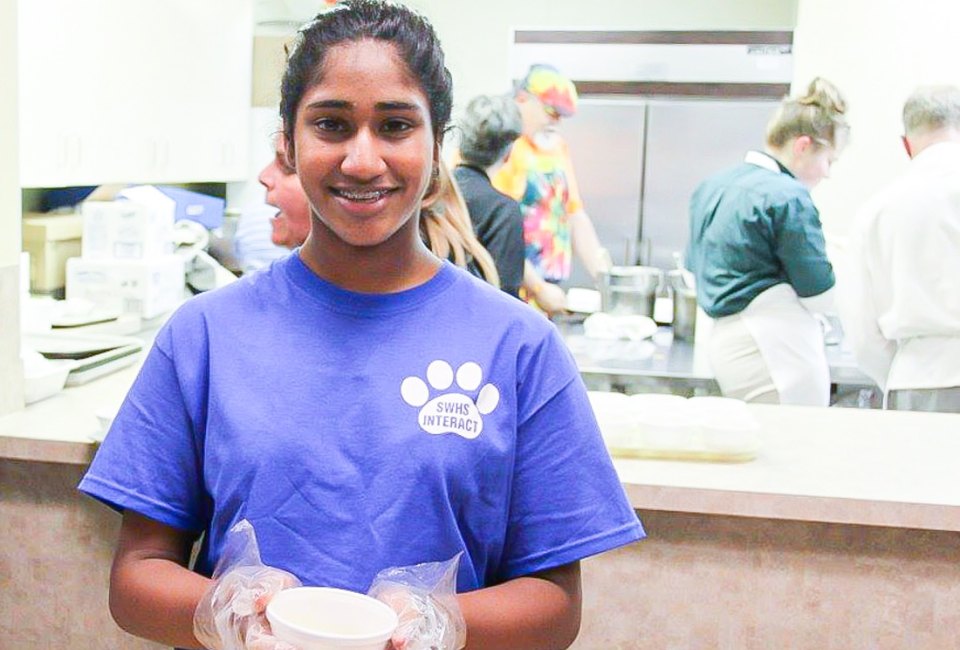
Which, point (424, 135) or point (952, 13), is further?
point (952, 13)

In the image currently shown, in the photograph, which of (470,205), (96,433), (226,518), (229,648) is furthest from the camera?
(470,205)

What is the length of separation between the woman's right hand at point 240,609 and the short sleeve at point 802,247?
2.22 meters

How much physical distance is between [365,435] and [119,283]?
248 centimetres

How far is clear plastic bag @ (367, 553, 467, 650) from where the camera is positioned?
0.91 metres

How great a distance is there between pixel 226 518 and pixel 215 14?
3865 millimetres

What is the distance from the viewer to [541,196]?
3.60m

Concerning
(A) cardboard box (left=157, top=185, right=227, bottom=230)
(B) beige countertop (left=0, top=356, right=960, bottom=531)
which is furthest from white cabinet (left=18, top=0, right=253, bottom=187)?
(B) beige countertop (left=0, top=356, right=960, bottom=531)

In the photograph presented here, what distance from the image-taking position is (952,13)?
13.5 feet

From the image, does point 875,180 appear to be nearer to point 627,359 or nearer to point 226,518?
point 627,359

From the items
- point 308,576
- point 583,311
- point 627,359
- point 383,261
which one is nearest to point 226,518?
point 308,576

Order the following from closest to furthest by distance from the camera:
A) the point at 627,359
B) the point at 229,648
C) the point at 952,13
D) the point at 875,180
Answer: the point at 229,648 < the point at 627,359 < the point at 952,13 < the point at 875,180

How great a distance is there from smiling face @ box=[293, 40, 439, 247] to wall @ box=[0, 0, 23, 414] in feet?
3.16

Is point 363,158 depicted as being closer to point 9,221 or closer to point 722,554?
point 722,554

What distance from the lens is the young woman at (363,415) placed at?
99 centimetres
